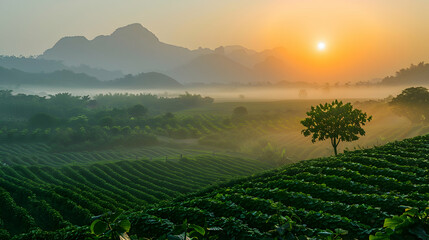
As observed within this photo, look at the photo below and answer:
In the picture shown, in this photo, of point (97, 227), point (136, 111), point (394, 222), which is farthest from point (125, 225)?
point (136, 111)

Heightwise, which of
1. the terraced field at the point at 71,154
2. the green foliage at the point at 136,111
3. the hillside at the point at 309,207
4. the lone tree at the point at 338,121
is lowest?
the terraced field at the point at 71,154

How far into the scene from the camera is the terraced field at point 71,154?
293 feet

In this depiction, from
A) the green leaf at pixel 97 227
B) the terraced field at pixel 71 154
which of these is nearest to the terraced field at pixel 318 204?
the green leaf at pixel 97 227

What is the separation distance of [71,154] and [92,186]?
51.1 meters

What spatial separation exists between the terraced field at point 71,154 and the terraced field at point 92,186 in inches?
642

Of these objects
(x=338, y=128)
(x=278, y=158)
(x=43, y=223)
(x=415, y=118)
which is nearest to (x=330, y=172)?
(x=338, y=128)

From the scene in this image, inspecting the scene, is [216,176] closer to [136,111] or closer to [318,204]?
[318,204]

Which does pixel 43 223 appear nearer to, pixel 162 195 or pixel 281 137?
pixel 162 195

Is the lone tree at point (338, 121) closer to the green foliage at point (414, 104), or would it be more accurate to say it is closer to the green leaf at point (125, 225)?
the green leaf at point (125, 225)

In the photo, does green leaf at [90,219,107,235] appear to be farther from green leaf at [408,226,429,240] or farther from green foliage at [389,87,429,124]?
green foliage at [389,87,429,124]

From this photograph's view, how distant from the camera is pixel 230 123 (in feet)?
492

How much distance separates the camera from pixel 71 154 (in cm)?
10056

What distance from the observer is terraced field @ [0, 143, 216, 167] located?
8931 centimetres

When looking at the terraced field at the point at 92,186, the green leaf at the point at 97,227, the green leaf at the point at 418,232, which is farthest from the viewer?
the terraced field at the point at 92,186
